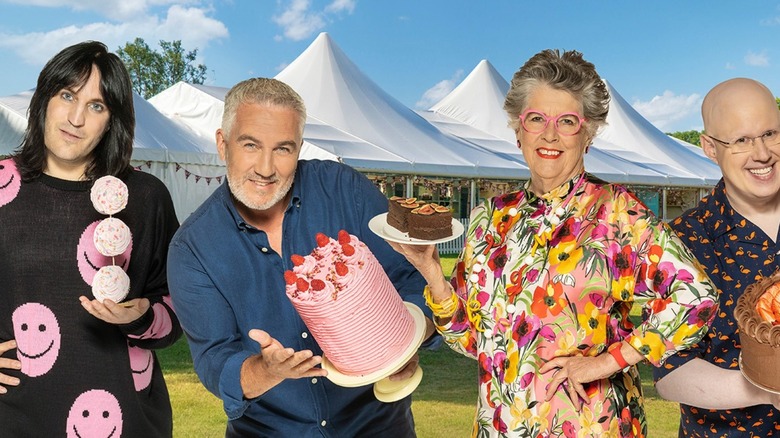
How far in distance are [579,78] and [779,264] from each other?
0.77m

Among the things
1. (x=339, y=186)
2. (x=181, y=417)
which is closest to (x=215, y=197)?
(x=339, y=186)

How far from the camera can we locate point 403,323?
6.61 ft

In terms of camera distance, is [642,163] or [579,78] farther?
[642,163]

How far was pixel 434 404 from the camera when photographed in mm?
5867

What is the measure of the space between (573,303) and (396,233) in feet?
1.61

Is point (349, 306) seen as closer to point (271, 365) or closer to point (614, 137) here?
point (271, 365)

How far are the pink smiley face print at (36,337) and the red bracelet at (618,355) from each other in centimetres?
176

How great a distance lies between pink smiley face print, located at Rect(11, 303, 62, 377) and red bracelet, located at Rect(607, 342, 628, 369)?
1757 millimetres

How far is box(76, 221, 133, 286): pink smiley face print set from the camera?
2594mm

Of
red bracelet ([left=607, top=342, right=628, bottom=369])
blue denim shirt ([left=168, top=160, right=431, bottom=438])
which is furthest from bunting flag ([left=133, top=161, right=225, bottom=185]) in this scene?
A: red bracelet ([left=607, top=342, right=628, bottom=369])

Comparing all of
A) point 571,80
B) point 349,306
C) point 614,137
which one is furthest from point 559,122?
point 614,137

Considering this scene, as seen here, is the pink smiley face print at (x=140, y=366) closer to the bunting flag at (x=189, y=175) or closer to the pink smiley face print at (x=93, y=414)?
the pink smiley face print at (x=93, y=414)

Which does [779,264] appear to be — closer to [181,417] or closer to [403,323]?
[403,323]

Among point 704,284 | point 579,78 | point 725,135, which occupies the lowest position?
point 704,284
